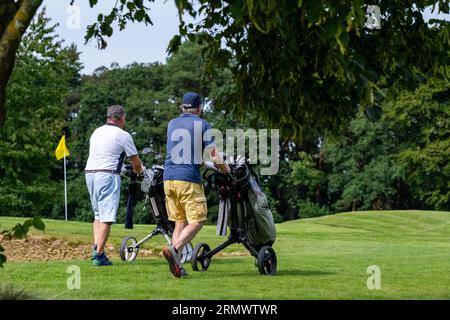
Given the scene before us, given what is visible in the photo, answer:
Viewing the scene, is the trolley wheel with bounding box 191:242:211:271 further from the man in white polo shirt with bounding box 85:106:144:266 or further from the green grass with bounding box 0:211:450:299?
the man in white polo shirt with bounding box 85:106:144:266

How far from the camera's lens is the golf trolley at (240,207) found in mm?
10257

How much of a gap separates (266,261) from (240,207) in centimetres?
74

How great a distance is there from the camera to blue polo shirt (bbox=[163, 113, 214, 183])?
953 centimetres

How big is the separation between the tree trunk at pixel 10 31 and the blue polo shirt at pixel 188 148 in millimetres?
3358

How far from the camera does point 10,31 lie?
6215mm

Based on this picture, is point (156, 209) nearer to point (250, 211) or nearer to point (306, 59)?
point (250, 211)

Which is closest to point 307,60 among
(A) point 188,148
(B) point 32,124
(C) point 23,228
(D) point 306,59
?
(D) point 306,59

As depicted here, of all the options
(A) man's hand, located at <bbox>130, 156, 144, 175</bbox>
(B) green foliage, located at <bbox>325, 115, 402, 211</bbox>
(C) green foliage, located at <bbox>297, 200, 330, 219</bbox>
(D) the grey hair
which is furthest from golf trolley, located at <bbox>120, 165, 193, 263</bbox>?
(C) green foliage, located at <bbox>297, 200, 330, 219</bbox>

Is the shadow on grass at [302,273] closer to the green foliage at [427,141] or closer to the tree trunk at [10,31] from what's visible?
the tree trunk at [10,31]

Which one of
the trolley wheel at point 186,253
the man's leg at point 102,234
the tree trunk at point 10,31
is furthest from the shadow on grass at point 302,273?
the tree trunk at point 10,31

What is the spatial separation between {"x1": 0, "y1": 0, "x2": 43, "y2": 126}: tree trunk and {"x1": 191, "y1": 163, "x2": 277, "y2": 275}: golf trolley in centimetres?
420

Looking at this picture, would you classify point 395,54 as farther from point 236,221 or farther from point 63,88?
point 63,88

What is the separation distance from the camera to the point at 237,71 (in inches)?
322
